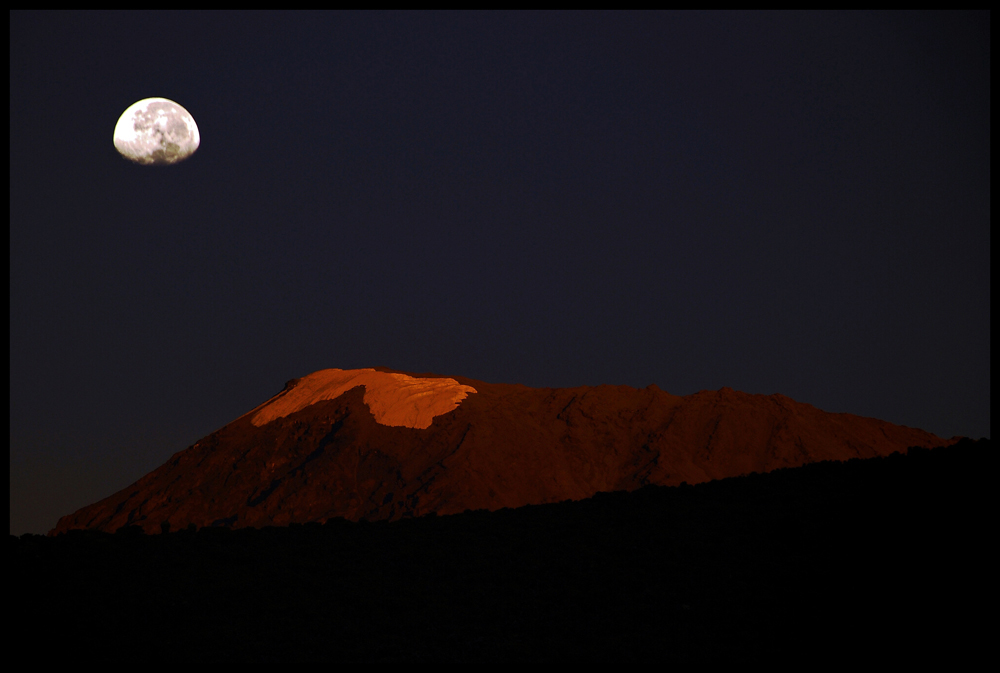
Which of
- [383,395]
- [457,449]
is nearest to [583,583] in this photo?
[457,449]

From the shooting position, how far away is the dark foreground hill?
22656 millimetres

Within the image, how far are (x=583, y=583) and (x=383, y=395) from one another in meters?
74.0

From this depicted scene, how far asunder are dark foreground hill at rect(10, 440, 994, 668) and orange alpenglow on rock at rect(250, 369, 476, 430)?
6188 centimetres

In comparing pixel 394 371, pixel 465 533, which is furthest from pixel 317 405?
pixel 465 533

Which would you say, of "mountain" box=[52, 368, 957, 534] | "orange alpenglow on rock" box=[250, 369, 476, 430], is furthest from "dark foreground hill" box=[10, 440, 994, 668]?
"orange alpenglow on rock" box=[250, 369, 476, 430]

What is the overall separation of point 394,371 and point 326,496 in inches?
1043

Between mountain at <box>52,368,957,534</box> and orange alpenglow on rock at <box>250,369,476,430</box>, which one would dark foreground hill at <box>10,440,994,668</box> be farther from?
orange alpenglow on rock at <box>250,369,476,430</box>

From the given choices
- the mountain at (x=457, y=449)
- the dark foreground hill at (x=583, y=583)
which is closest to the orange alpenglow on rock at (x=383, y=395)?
the mountain at (x=457, y=449)

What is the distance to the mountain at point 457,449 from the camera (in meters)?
83.4

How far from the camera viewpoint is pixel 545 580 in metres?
27.7

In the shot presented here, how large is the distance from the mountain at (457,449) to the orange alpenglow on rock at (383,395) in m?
0.23

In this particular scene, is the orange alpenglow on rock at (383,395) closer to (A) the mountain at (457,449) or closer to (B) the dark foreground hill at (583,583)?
(A) the mountain at (457,449)

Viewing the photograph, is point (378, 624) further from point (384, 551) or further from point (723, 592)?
point (723, 592)

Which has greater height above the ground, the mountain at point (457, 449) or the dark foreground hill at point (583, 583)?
the dark foreground hill at point (583, 583)
